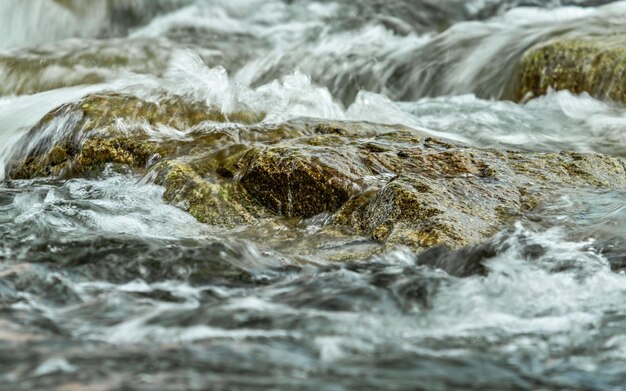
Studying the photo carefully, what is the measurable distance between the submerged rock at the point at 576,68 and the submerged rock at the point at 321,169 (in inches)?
160

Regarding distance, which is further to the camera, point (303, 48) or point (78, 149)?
point (303, 48)

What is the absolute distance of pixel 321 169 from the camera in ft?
19.0

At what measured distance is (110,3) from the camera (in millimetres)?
16562

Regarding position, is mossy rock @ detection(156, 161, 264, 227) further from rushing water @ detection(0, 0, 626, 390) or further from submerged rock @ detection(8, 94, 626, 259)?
rushing water @ detection(0, 0, 626, 390)

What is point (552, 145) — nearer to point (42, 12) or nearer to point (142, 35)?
point (142, 35)

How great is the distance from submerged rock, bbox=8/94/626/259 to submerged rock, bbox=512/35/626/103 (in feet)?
13.4

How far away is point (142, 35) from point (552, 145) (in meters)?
9.19

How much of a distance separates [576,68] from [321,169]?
6578 mm

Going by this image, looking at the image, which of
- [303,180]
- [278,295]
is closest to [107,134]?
[303,180]

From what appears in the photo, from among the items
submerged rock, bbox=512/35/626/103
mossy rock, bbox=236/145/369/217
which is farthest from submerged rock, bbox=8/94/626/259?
submerged rock, bbox=512/35/626/103

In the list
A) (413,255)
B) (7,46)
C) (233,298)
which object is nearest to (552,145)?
(413,255)

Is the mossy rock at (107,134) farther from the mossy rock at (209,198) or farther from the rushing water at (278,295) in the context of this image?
the mossy rock at (209,198)

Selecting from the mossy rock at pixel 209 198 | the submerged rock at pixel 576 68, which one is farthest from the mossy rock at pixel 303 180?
the submerged rock at pixel 576 68

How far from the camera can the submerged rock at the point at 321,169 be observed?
539 cm
